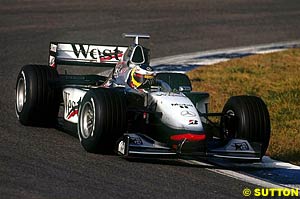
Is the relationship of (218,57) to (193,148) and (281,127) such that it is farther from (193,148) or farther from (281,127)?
(193,148)

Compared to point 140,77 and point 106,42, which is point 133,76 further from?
point 106,42

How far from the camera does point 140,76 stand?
12.1 meters

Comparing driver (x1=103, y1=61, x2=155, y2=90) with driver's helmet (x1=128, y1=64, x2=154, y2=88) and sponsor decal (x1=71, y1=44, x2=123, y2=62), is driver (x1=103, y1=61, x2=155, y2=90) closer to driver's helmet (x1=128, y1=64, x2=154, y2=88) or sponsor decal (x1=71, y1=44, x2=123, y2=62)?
driver's helmet (x1=128, y1=64, x2=154, y2=88)

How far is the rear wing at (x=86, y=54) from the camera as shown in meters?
14.1

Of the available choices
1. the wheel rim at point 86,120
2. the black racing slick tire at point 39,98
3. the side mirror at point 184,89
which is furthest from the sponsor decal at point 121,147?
the black racing slick tire at point 39,98

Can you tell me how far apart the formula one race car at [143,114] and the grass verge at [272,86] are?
2.44 feet

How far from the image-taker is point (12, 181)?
9375 millimetres

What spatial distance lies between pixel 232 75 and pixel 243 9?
10133mm

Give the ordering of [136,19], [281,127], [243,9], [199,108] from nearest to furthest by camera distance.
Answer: [199,108] < [281,127] < [136,19] < [243,9]

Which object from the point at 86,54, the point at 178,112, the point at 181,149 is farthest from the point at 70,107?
the point at 181,149

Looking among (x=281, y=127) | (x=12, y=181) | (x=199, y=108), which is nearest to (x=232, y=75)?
(x=281, y=127)

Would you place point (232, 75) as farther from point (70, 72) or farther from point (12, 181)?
point (12, 181)

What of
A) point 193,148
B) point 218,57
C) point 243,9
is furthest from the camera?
point 243,9

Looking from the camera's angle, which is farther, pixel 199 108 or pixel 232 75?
pixel 232 75
